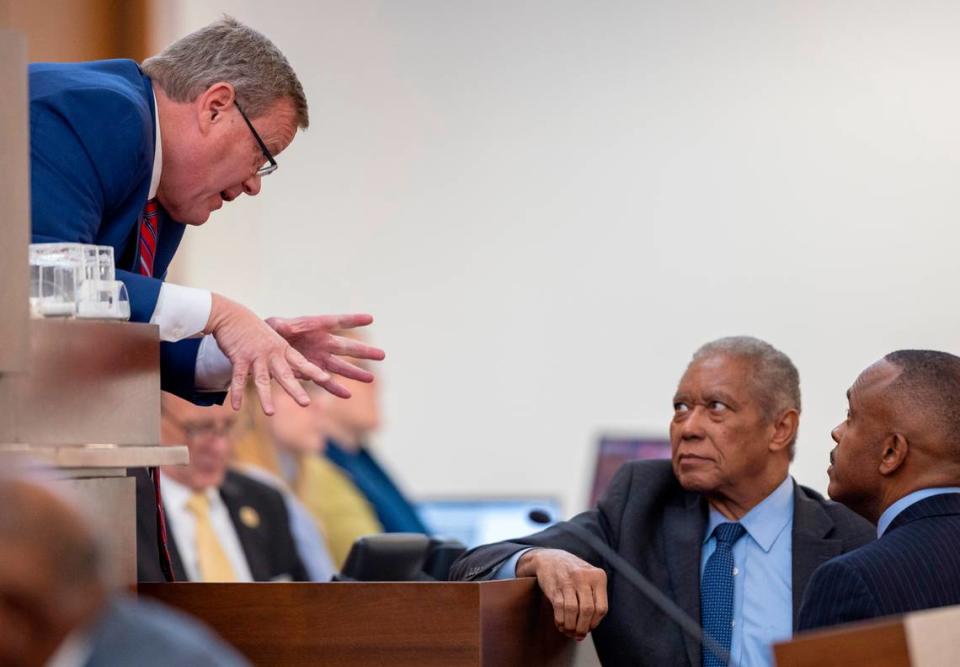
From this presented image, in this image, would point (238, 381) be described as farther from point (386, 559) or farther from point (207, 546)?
point (207, 546)

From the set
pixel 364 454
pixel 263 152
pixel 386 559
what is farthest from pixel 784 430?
pixel 364 454

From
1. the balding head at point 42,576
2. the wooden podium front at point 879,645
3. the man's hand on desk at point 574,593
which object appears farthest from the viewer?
the man's hand on desk at point 574,593

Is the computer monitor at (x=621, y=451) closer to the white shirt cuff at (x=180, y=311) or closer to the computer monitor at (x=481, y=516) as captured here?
the computer monitor at (x=481, y=516)

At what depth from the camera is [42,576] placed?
1109 millimetres

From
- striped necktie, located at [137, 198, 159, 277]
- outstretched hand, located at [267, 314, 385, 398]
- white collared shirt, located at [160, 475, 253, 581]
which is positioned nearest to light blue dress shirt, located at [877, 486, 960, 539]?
outstretched hand, located at [267, 314, 385, 398]

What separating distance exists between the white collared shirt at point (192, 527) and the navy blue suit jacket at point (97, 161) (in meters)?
2.17

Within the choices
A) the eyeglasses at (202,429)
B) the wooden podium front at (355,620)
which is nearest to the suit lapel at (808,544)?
the wooden podium front at (355,620)

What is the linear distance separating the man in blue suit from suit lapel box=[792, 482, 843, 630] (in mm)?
991

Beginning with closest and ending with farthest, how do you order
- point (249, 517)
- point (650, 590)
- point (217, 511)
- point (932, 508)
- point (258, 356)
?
1. point (258, 356)
2. point (932, 508)
3. point (650, 590)
4. point (217, 511)
5. point (249, 517)

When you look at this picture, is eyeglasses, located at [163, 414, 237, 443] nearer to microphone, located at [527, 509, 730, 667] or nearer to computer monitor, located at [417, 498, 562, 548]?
computer monitor, located at [417, 498, 562, 548]

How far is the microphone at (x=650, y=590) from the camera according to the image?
2.70m

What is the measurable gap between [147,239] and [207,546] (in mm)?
2384

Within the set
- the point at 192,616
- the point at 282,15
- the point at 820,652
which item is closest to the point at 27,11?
the point at 282,15

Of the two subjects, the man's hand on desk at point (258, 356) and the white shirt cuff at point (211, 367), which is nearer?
the man's hand on desk at point (258, 356)
